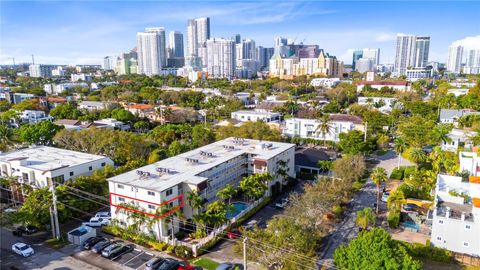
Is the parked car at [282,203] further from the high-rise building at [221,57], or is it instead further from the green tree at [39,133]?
the high-rise building at [221,57]

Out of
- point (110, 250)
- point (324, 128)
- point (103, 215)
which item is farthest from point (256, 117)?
point (110, 250)

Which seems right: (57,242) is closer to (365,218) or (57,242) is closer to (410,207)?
(365,218)

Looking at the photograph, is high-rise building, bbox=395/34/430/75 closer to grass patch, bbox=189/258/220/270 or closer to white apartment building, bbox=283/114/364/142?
white apartment building, bbox=283/114/364/142

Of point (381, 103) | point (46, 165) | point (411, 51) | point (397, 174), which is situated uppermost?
point (411, 51)

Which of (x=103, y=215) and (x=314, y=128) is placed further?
(x=314, y=128)

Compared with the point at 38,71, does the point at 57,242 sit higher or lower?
lower

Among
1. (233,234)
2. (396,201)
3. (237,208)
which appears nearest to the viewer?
(233,234)

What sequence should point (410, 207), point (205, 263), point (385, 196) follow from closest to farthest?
point (205, 263) → point (410, 207) → point (385, 196)
